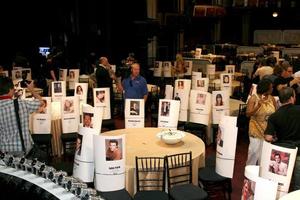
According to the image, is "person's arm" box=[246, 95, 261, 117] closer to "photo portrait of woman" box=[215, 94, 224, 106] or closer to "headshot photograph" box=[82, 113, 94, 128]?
"photo portrait of woman" box=[215, 94, 224, 106]

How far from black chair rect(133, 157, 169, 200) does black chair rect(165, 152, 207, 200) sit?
0.08m

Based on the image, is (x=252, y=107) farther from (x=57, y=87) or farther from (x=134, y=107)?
(x=57, y=87)

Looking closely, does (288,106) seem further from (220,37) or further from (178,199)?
→ (220,37)

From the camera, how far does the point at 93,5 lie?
1477cm

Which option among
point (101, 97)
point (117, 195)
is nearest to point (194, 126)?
point (101, 97)

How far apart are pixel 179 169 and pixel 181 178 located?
0.14 meters

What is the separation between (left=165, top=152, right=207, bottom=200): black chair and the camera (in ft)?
13.3

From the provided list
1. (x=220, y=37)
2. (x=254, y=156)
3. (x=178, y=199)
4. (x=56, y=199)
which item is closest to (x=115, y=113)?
(x=254, y=156)

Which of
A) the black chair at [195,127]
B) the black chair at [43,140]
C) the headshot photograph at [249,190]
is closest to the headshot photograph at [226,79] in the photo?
the black chair at [195,127]

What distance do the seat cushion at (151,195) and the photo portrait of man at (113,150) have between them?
47 centimetres

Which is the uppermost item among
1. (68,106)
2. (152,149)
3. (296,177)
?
(68,106)

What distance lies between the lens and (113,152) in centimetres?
393

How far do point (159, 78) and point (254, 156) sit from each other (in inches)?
277

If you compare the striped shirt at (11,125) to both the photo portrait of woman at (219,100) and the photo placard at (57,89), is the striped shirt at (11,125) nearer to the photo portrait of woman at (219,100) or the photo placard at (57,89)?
the photo placard at (57,89)
